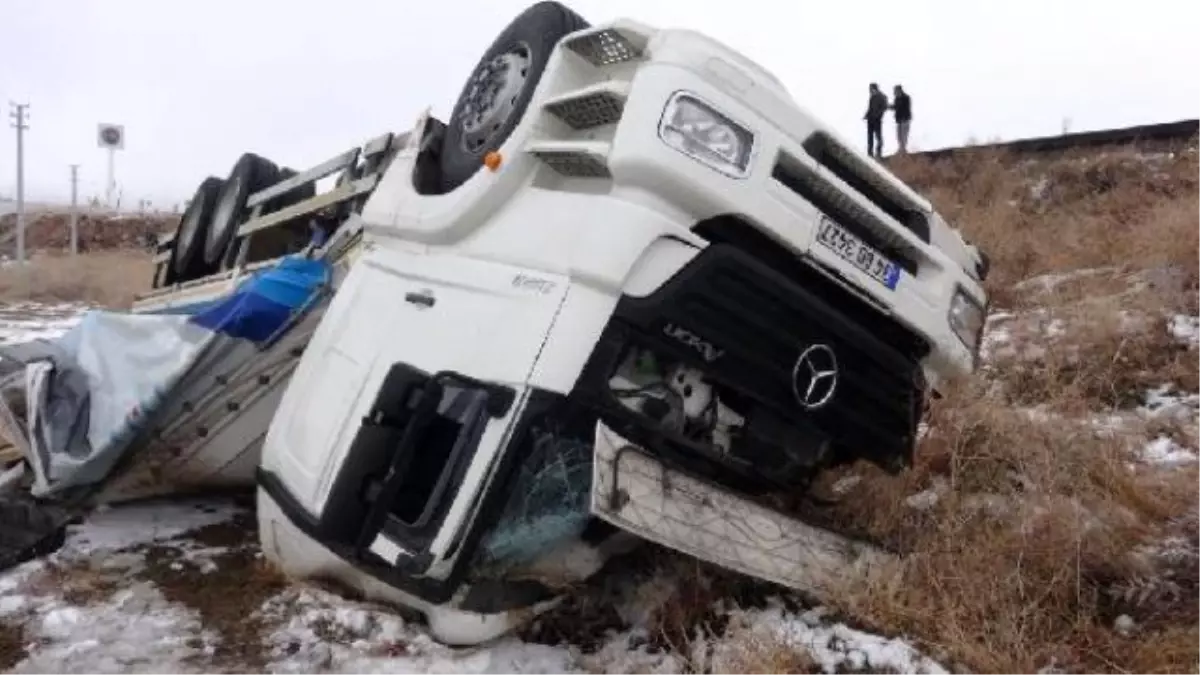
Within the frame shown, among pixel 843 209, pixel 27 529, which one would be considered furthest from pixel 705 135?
pixel 27 529

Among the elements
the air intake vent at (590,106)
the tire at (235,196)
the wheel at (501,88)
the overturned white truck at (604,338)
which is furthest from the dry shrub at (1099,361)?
the tire at (235,196)

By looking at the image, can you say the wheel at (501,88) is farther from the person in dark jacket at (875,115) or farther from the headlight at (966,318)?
the person in dark jacket at (875,115)

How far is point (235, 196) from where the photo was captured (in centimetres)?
488

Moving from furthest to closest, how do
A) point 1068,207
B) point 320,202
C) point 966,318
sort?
point 1068,207 < point 320,202 < point 966,318

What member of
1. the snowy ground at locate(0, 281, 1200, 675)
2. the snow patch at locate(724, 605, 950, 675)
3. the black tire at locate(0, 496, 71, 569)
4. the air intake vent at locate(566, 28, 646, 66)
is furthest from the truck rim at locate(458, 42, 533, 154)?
the black tire at locate(0, 496, 71, 569)

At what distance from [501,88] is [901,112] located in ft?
38.7

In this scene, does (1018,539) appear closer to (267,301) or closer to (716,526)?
(716,526)

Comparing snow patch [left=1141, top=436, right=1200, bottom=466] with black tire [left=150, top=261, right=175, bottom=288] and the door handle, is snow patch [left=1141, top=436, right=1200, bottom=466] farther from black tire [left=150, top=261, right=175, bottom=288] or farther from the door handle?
black tire [left=150, top=261, right=175, bottom=288]

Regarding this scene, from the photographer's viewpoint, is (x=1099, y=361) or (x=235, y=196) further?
(x=235, y=196)

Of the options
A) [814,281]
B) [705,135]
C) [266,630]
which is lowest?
[266,630]

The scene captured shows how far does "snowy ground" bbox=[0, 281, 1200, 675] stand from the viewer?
7.86 feet

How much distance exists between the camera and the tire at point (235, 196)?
4848mm

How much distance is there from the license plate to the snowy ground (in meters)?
0.77

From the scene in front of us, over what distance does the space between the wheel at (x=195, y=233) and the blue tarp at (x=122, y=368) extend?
4.05ft
